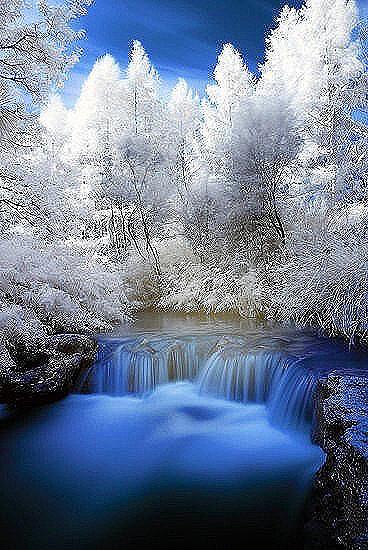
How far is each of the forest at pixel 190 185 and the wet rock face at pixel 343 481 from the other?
2802 millimetres

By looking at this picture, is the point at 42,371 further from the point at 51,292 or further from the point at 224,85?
the point at 224,85

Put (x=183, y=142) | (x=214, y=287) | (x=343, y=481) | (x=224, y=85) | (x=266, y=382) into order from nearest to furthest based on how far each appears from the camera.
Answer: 1. (x=343, y=481)
2. (x=266, y=382)
3. (x=214, y=287)
4. (x=183, y=142)
5. (x=224, y=85)

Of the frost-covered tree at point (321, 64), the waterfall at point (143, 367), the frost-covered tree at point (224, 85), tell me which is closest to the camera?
the waterfall at point (143, 367)

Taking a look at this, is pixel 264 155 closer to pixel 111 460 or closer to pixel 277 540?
pixel 111 460

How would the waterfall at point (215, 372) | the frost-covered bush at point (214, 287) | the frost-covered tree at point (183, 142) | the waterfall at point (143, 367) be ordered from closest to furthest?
the waterfall at point (215, 372) < the waterfall at point (143, 367) < the frost-covered bush at point (214, 287) < the frost-covered tree at point (183, 142)

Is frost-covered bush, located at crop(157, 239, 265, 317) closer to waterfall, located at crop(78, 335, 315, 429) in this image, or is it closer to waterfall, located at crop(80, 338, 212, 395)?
waterfall, located at crop(78, 335, 315, 429)

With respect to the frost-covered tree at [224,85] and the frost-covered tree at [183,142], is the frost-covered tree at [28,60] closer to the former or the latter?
the frost-covered tree at [183,142]

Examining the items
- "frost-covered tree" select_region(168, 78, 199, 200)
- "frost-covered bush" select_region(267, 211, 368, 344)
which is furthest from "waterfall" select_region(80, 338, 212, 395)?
"frost-covered tree" select_region(168, 78, 199, 200)

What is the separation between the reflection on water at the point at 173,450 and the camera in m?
2.57

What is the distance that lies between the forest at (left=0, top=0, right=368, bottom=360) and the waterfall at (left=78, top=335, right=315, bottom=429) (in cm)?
110

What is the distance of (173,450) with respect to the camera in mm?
3541

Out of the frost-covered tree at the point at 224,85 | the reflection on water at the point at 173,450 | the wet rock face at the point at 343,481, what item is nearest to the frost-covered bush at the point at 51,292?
the reflection on water at the point at 173,450

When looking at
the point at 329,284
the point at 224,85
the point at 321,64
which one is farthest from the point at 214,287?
the point at 224,85

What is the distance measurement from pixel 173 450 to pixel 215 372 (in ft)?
4.40
